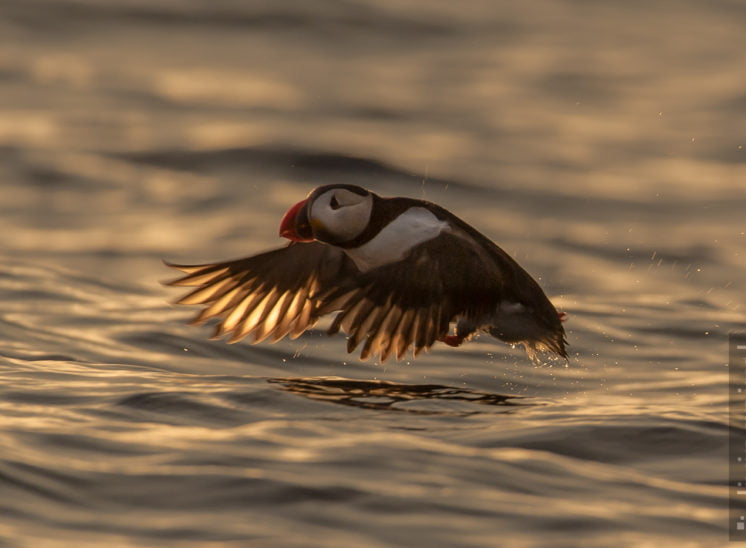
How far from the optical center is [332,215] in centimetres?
659

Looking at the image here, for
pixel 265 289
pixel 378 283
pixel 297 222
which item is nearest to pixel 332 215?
pixel 297 222

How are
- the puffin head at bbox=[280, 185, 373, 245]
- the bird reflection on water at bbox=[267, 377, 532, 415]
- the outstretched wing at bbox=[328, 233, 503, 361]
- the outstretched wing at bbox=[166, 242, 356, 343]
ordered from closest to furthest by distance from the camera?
the outstretched wing at bbox=[328, 233, 503, 361] < the bird reflection on water at bbox=[267, 377, 532, 415] < the puffin head at bbox=[280, 185, 373, 245] < the outstretched wing at bbox=[166, 242, 356, 343]

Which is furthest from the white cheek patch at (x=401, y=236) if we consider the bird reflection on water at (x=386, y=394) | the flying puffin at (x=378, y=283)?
the bird reflection on water at (x=386, y=394)

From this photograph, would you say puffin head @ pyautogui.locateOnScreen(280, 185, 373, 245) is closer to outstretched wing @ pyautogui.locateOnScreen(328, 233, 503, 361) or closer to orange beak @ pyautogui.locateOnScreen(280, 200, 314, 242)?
orange beak @ pyautogui.locateOnScreen(280, 200, 314, 242)

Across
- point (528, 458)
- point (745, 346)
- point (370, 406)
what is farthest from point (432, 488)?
point (745, 346)

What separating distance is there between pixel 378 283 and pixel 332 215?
0.44 meters

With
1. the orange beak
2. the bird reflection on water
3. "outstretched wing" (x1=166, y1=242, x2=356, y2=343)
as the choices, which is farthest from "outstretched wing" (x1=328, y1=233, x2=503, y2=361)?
"outstretched wing" (x1=166, y1=242, x2=356, y2=343)

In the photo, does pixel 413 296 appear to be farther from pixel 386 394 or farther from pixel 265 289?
pixel 265 289

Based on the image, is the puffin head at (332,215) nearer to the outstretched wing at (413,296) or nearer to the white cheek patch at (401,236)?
the white cheek patch at (401,236)

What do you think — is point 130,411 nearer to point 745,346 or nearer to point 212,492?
point 212,492

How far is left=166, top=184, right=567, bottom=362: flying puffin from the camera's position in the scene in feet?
20.7

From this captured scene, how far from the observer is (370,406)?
6348mm

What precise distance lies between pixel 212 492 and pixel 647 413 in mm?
2172

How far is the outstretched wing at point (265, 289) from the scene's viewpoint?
23.6 feet
